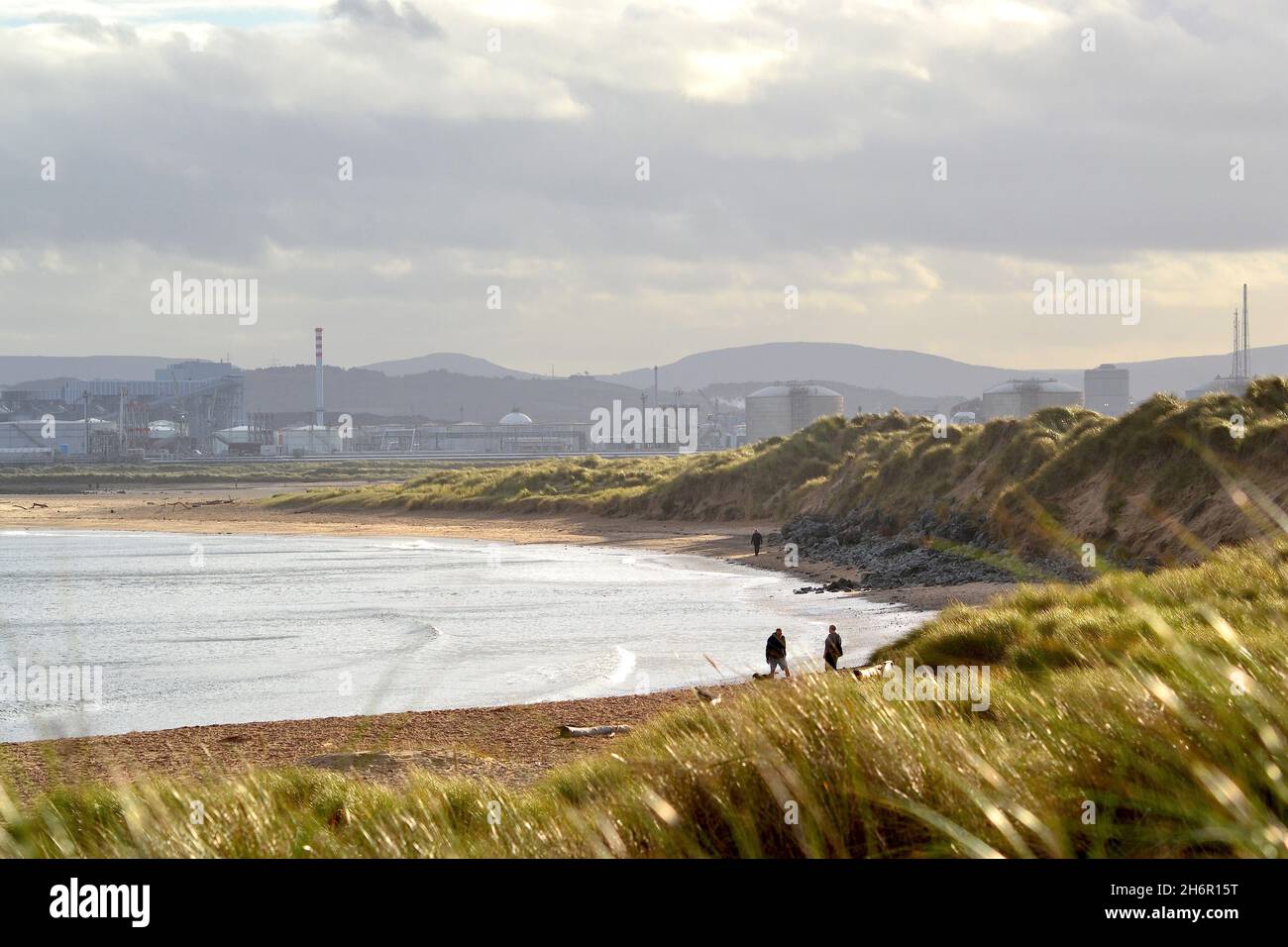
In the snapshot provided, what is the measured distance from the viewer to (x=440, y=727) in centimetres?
1656

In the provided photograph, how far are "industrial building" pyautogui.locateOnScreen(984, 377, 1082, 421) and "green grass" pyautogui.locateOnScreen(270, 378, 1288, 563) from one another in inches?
2908

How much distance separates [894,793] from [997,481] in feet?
134

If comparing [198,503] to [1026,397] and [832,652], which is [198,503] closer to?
[832,652]

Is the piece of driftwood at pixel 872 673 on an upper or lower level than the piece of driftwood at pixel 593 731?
upper

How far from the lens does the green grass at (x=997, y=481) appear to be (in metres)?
32.4

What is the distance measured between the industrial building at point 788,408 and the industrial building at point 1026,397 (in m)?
19.7

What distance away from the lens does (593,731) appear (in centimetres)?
1521

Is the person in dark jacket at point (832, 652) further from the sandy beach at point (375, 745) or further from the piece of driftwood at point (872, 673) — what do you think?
the piece of driftwood at point (872, 673)

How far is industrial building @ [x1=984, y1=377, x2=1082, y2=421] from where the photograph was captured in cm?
14450

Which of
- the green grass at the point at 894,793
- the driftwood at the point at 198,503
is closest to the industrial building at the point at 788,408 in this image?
the driftwood at the point at 198,503

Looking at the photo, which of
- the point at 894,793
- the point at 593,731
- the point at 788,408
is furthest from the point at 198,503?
the point at 788,408

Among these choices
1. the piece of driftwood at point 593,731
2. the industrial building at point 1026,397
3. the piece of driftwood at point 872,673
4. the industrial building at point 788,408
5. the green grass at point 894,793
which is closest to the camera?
the green grass at point 894,793

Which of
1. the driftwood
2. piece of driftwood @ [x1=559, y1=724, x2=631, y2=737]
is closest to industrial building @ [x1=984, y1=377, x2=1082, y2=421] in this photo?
the driftwood
